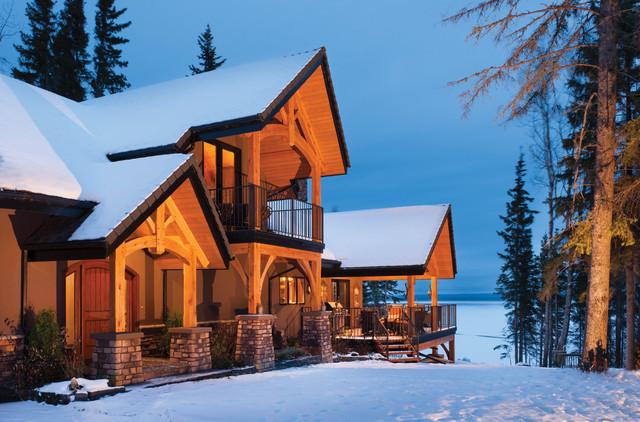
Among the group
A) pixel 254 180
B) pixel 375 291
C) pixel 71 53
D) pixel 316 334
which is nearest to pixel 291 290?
pixel 316 334

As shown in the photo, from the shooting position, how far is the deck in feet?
66.3

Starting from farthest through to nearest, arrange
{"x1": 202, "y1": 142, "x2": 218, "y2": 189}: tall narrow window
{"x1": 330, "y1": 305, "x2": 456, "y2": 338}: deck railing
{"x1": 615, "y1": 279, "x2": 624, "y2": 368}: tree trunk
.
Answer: {"x1": 615, "y1": 279, "x2": 624, "y2": 368}: tree trunk
{"x1": 330, "y1": 305, "x2": 456, "y2": 338}: deck railing
{"x1": 202, "y1": 142, "x2": 218, "y2": 189}: tall narrow window

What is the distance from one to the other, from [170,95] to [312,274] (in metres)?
6.98

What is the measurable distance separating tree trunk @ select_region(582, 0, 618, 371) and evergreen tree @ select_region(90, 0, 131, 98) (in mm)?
30931

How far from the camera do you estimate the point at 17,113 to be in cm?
1320

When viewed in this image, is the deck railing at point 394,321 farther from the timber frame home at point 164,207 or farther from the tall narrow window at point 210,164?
the tall narrow window at point 210,164

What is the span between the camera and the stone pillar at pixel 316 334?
17.0 meters

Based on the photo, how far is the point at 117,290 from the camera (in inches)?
410

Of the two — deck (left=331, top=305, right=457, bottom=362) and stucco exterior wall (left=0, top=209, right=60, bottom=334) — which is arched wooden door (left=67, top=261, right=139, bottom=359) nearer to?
stucco exterior wall (left=0, top=209, right=60, bottom=334)

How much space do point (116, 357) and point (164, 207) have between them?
3.01 meters

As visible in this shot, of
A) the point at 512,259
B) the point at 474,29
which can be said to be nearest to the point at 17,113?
the point at 474,29

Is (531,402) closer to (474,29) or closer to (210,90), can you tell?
(474,29)

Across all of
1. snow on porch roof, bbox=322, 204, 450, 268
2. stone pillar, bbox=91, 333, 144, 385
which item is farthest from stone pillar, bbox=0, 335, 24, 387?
snow on porch roof, bbox=322, 204, 450, 268

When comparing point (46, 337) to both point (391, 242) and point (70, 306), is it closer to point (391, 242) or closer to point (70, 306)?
point (70, 306)
